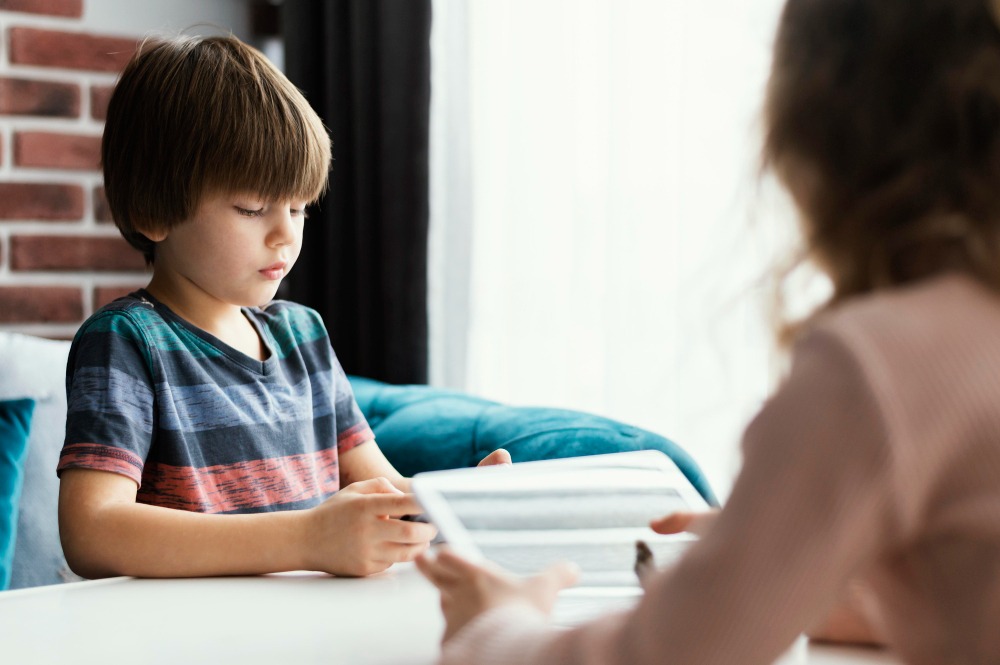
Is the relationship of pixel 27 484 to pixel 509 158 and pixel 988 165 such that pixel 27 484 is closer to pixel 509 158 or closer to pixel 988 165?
pixel 509 158

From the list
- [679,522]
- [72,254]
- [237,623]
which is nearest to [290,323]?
[237,623]

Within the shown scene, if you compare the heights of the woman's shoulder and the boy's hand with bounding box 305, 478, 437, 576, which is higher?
the woman's shoulder

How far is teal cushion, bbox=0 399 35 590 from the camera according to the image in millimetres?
1403

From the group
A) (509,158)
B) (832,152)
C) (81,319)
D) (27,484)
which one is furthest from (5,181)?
(832,152)

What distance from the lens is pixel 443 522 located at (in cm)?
69

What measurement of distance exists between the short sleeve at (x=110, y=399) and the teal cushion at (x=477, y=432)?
0.54 m

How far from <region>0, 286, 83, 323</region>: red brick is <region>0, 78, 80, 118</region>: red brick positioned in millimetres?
367

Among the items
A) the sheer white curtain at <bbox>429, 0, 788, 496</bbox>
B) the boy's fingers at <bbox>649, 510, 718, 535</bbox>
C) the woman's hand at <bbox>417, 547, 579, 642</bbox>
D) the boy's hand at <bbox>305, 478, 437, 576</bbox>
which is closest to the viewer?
the woman's hand at <bbox>417, 547, 579, 642</bbox>

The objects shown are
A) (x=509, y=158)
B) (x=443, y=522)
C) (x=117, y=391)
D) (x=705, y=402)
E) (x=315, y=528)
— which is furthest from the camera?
(x=509, y=158)

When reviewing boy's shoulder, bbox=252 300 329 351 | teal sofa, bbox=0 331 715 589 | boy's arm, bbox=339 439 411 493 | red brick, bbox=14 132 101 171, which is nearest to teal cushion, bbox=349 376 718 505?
teal sofa, bbox=0 331 715 589

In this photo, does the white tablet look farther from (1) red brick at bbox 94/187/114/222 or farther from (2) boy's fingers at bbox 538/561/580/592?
(1) red brick at bbox 94/187/114/222

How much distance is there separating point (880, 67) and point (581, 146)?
1.38 metres

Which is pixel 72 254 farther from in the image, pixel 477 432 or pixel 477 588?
pixel 477 588

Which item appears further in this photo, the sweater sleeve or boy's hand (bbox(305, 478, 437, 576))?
boy's hand (bbox(305, 478, 437, 576))
